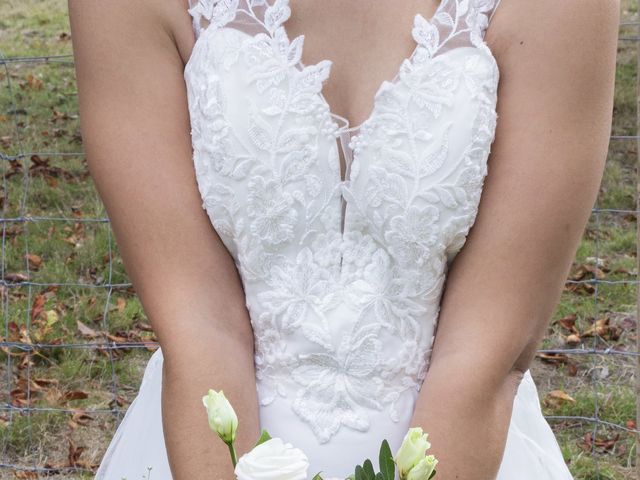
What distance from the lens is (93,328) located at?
185 inches

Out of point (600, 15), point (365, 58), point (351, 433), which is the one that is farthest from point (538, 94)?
point (351, 433)

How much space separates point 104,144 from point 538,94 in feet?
2.50

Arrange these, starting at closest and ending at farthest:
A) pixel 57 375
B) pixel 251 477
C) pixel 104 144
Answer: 1. pixel 251 477
2. pixel 104 144
3. pixel 57 375

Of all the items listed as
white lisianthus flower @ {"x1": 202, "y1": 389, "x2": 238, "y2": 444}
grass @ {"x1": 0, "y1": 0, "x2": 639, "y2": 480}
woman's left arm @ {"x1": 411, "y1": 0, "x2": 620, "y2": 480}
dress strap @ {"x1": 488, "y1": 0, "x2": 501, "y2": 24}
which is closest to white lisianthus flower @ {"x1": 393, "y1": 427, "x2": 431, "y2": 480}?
white lisianthus flower @ {"x1": 202, "y1": 389, "x2": 238, "y2": 444}

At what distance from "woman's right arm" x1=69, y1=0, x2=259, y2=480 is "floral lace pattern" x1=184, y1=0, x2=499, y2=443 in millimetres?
49

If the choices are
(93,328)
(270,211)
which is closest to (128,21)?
(270,211)

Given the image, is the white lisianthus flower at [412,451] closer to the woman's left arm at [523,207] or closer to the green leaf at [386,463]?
the green leaf at [386,463]

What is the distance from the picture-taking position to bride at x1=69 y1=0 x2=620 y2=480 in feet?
6.00

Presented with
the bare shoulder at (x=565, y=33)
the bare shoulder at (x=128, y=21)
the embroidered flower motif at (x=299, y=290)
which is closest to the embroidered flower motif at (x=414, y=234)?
the embroidered flower motif at (x=299, y=290)

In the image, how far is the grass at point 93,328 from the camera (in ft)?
12.9

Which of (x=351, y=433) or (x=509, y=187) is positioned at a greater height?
(x=509, y=187)

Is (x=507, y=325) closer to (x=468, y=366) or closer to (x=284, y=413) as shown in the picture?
(x=468, y=366)

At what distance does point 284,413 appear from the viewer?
1.98 meters

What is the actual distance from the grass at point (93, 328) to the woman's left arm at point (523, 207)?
82.6 inches
